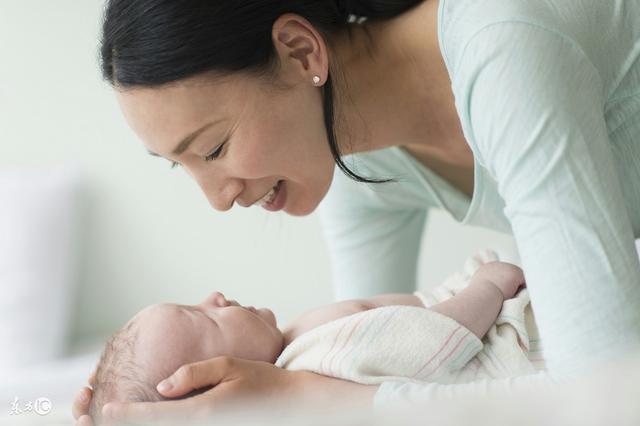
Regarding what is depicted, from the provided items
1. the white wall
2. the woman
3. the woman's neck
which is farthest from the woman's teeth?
the white wall

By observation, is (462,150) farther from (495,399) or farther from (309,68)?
(495,399)

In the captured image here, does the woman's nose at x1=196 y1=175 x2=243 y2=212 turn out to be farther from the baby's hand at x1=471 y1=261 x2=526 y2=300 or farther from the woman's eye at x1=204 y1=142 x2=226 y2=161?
the baby's hand at x1=471 y1=261 x2=526 y2=300

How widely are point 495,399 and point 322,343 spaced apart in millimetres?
584

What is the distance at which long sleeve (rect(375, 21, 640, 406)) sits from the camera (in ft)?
3.16

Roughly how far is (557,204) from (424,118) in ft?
1.59

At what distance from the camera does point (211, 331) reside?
1.19 meters

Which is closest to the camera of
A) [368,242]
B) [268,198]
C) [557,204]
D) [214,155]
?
[557,204]

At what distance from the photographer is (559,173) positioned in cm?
98

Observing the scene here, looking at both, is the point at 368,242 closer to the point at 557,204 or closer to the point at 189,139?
the point at 189,139

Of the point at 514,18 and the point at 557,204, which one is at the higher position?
the point at 514,18

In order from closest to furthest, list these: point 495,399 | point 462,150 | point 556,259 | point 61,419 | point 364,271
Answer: point 495,399, point 556,259, point 61,419, point 462,150, point 364,271

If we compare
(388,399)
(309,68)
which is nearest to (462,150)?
(309,68)

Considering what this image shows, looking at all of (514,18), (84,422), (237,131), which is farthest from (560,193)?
(84,422)

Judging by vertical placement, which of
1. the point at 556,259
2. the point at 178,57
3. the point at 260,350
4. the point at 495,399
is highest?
the point at 178,57
